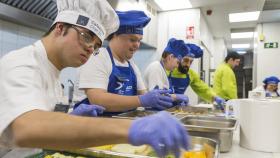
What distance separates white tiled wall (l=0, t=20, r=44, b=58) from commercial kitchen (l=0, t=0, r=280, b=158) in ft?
0.03

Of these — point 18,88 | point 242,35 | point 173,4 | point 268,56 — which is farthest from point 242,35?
point 18,88

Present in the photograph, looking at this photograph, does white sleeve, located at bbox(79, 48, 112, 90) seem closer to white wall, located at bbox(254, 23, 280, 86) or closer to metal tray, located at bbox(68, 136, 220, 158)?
metal tray, located at bbox(68, 136, 220, 158)

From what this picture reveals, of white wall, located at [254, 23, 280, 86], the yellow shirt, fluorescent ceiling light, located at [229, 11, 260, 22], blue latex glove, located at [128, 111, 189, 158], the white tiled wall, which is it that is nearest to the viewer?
blue latex glove, located at [128, 111, 189, 158]

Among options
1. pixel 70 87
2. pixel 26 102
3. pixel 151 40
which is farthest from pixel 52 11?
pixel 151 40

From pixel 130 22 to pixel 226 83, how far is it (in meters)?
2.87

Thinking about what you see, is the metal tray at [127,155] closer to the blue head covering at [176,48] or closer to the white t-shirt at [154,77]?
the white t-shirt at [154,77]

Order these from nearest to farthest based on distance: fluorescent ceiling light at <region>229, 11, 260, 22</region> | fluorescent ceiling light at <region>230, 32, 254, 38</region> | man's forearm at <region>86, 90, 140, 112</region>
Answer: man's forearm at <region>86, 90, 140, 112</region> → fluorescent ceiling light at <region>229, 11, 260, 22</region> → fluorescent ceiling light at <region>230, 32, 254, 38</region>

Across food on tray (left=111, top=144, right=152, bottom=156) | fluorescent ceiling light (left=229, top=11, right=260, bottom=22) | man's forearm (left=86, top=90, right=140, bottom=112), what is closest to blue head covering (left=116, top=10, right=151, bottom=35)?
man's forearm (left=86, top=90, right=140, bottom=112)

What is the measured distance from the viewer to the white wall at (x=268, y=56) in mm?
6227

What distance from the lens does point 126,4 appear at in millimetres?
3641

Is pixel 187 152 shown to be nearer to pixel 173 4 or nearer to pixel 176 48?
pixel 176 48

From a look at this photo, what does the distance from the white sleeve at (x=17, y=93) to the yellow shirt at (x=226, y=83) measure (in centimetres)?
379

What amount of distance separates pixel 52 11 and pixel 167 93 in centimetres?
149

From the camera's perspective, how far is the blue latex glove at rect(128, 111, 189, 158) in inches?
20.6
